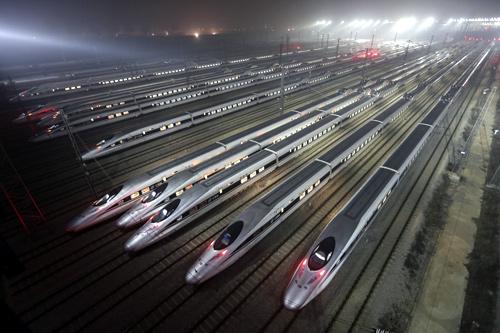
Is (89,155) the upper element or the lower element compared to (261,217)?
lower

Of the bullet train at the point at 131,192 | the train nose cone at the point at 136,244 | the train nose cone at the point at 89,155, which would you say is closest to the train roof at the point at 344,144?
the bullet train at the point at 131,192

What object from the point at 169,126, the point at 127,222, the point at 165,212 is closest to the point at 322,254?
the point at 165,212

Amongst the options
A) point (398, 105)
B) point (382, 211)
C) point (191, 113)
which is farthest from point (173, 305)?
point (398, 105)

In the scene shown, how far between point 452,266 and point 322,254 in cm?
1054

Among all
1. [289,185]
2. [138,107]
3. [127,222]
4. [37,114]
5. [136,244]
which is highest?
[138,107]

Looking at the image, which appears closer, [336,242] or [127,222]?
[336,242]

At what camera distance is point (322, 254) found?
54.5 ft

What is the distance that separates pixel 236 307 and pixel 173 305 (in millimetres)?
4089

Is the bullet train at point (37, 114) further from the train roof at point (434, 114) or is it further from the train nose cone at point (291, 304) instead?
the train roof at point (434, 114)

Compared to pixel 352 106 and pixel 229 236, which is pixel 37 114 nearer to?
pixel 229 236

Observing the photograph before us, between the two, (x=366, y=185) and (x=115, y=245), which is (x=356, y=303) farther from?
(x=115, y=245)

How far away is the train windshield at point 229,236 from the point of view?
17.9 metres

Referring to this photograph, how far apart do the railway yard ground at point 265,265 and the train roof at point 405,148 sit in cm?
321

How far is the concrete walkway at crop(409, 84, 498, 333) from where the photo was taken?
1579 cm
